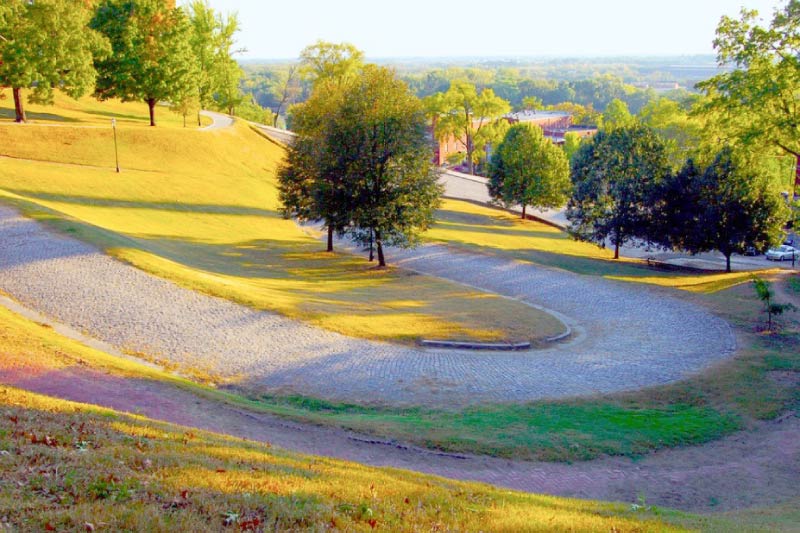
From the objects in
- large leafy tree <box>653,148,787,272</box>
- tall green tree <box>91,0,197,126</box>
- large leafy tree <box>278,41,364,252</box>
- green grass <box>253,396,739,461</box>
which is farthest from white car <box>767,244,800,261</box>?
tall green tree <box>91,0,197,126</box>

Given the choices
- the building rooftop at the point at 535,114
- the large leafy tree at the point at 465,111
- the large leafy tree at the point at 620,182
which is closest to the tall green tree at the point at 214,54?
the large leafy tree at the point at 465,111

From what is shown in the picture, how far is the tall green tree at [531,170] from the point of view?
52.7 meters

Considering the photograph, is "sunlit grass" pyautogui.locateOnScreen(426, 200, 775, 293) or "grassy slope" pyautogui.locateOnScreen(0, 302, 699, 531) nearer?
"grassy slope" pyautogui.locateOnScreen(0, 302, 699, 531)

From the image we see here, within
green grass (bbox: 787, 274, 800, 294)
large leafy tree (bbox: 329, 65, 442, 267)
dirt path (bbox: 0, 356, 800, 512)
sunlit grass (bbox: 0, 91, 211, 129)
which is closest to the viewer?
dirt path (bbox: 0, 356, 800, 512)

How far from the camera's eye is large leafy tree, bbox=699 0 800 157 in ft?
79.3

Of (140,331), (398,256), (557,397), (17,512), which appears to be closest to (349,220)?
(398,256)

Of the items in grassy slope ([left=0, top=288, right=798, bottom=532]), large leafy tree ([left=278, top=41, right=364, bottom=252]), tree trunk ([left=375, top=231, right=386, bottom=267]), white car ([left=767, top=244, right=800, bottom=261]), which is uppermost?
large leafy tree ([left=278, top=41, right=364, bottom=252])

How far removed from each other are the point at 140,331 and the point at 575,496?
1248 centimetres

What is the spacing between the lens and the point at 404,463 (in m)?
11.9

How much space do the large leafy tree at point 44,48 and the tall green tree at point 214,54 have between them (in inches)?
622

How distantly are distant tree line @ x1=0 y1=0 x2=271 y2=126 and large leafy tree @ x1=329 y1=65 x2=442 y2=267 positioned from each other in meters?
23.6

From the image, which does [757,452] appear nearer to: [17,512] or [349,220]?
[17,512]

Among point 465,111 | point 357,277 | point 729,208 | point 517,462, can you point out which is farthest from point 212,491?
point 465,111

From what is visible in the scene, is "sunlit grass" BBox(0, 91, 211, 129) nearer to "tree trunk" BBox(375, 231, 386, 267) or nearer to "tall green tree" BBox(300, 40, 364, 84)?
"tall green tree" BBox(300, 40, 364, 84)
